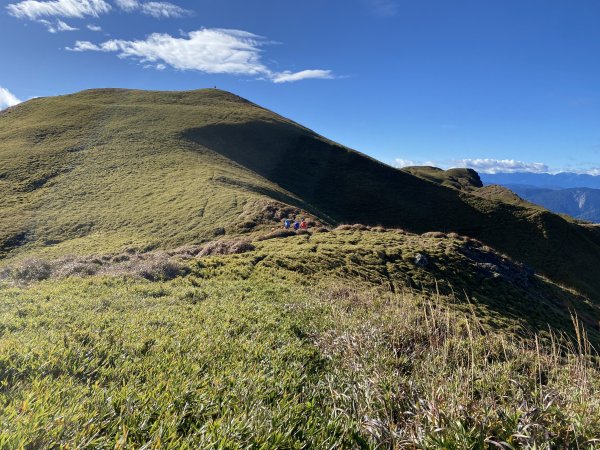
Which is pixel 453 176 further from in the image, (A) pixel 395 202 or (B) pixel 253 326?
(B) pixel 253 326

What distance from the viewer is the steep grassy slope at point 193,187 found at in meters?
39.7

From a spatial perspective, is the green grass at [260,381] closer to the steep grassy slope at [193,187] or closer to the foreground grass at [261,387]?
the foreground grass at [261,387]

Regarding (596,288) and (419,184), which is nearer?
(596,288)

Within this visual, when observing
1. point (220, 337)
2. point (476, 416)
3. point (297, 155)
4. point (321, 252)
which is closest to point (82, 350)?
point (220, 337)

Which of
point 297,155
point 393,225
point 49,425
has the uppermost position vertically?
point 297,155

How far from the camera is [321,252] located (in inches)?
998

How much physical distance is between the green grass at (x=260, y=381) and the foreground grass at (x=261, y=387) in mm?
26

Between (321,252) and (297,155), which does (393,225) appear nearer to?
(297,155)

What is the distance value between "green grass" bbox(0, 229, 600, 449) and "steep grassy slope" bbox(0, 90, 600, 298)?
2499 centimetres

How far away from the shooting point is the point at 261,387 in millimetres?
5859

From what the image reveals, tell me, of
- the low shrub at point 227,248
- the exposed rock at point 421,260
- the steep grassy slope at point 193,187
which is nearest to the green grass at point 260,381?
the exposed rock at point 421,260

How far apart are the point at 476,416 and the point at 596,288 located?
64.4m

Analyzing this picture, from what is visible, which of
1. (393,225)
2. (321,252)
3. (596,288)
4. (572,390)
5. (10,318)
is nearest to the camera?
(572,390)

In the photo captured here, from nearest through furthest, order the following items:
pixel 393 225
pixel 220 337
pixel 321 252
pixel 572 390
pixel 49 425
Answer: pixel 49 425 < pixel 572 390 < pixel 220 337 < pixel 321 252 < pixel 393 225
